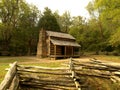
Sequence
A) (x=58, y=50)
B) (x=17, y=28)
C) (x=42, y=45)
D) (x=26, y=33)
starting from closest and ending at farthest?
(x=58, y=50)
(x=42, y=45)
(x=17, y=28)
(x=26, y=33)

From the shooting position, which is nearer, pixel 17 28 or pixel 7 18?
pixel 7 18

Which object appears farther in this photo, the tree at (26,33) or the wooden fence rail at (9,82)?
the tree at (26,33)

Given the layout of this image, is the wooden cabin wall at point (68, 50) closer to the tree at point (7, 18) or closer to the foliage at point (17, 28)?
the foliage at point (17, 28)

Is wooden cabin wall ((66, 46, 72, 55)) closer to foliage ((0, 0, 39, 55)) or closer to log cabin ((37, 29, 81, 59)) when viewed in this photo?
log cabin ((37, 29, 81, 59))

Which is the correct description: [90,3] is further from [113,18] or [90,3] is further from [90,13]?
[113,18]

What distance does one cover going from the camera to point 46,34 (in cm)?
3619

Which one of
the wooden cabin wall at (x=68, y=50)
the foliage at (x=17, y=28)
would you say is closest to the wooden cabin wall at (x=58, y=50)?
the wooden cabin wall at (x=68, y=50)

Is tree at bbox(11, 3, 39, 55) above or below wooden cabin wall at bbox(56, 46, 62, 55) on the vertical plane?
above

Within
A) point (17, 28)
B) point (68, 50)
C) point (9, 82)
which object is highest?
point (17, 28)

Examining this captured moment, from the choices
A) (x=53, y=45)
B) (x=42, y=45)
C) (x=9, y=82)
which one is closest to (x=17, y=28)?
(x=42, y=45)

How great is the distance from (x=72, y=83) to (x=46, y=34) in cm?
2805

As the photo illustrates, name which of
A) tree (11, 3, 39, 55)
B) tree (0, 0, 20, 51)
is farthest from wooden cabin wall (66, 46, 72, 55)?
tree (0, 0, 20, 51)

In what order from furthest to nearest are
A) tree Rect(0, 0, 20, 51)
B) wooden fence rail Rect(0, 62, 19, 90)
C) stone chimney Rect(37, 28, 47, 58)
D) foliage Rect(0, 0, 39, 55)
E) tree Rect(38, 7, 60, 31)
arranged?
1. tree Rect(38, 7, 60, 31)
2. foliage Rect(0, 0, 39, 55)
3. tree Rect(0, 0, 20, 51)
4. stone chimney Rect(37, 28, 47, 58)
5. wooden fence rail Rect(0, 62, 19, 90)

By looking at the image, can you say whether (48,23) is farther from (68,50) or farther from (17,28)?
(68,50)
